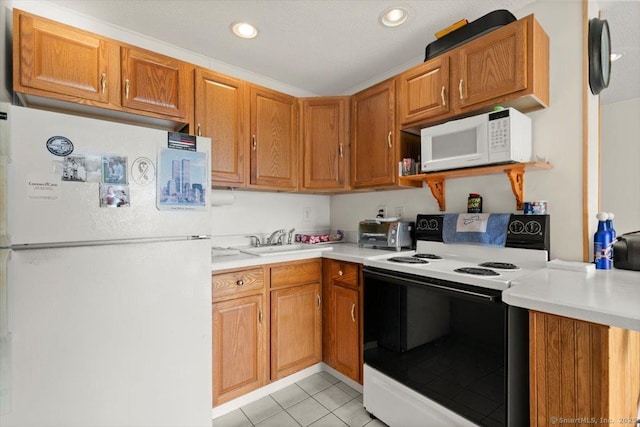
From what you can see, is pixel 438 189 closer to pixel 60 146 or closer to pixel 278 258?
pixel 278 258

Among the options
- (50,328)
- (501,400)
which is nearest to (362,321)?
(501,400)

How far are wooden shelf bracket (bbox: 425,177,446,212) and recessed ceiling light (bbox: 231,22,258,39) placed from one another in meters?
1.53

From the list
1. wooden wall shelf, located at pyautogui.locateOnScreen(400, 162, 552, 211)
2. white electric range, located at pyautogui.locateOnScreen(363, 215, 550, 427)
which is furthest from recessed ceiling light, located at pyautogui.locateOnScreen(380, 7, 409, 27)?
white electric range, located at pyautogui.locateOnScreen(363, 215, 550, 427)

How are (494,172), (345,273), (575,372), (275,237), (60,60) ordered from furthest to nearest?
1. (275,237)
2. (345,273)
3. (494,172)
4. (60,60)
5. (575,372)

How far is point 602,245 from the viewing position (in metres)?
1.36

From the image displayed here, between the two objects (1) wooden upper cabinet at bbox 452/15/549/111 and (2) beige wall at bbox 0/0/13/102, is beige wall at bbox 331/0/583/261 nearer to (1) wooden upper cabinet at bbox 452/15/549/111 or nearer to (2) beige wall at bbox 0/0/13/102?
(1) wooden upper cabinet at bbox 452/15/549/111

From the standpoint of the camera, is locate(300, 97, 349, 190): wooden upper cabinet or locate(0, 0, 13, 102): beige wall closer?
locate(0, 0, 13, 102): beige wall

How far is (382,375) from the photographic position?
1659 mm

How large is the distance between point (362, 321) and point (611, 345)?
1.19 metres

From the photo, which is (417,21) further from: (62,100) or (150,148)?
(62,100)

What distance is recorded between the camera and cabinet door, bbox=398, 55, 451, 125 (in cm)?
176

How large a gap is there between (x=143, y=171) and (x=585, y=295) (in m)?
1.72

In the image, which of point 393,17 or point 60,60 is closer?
point 60,60

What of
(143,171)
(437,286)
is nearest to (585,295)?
(437,286)
